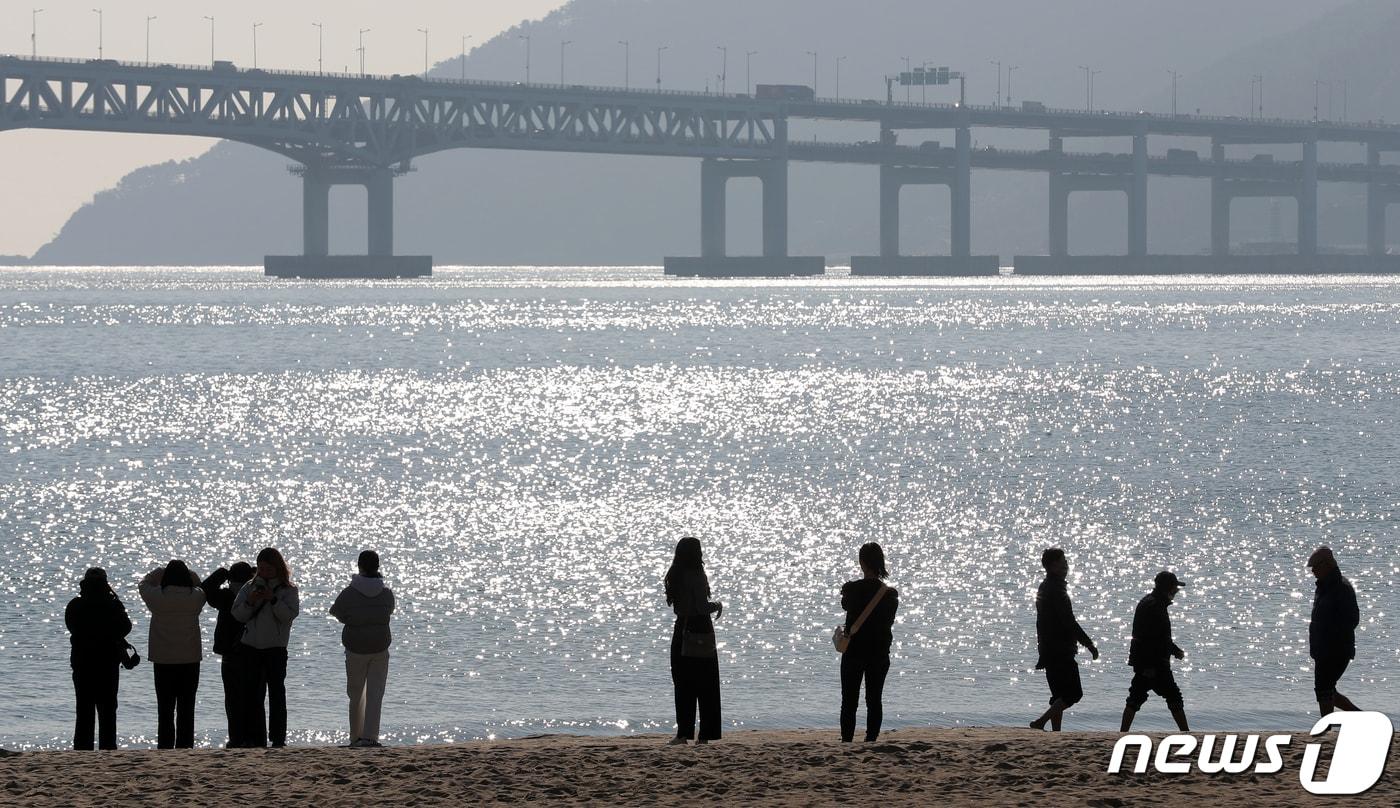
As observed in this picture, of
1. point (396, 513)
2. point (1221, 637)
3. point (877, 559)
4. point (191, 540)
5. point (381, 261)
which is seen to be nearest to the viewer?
point (877, 559)

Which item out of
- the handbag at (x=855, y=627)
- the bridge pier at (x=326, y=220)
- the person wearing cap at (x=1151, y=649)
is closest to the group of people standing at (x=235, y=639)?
the handbag at (x=855, y=627)

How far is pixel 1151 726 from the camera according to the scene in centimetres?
2256

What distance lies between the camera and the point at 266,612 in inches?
634

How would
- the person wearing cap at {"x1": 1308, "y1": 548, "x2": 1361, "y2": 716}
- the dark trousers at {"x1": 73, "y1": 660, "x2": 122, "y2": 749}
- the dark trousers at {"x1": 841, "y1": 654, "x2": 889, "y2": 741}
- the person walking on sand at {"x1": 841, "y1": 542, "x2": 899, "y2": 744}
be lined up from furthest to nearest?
1. the dark trousers at {"x1": 73, "y1": 660, "x2": 122, "y2": 749}
2. the person wearing cap at {"x1": 1308, "y1": 548, "x2": 1361, "y2": 716}
3. the dark trousers at {"x1": 841, "y1": 654, "x2": 889, "y2": 741}
4. the person walking on sand at {"x1": 841, "y1": 542, "x2": 899, "y2": 744}

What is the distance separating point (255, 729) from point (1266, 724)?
429 inches

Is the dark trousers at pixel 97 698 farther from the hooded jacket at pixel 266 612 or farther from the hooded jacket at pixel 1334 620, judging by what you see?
the hooded jacket at pixel 1334 620

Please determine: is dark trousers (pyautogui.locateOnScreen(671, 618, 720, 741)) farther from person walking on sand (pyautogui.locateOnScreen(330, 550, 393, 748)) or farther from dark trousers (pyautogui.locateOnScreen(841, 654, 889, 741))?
person walking on sand (pyautogui.locateOnScreen(330, 550, 393, 748))

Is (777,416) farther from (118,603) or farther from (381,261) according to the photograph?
(381,261)

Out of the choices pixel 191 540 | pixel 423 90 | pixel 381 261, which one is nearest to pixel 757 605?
pixel 191 540

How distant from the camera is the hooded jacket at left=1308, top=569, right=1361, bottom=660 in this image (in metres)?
16.6

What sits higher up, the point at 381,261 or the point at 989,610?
the point at 381,261

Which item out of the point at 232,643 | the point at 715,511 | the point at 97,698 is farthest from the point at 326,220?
the point at 232,643

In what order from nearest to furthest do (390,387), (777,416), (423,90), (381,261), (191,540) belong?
(191,540) < (777,416) < (390,387) < (423,90) < (381,261)

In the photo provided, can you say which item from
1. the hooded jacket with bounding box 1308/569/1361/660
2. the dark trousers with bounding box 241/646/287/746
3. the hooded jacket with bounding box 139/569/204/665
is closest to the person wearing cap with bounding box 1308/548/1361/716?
the hooded jacket with bounding box 1308/569/1361/660
